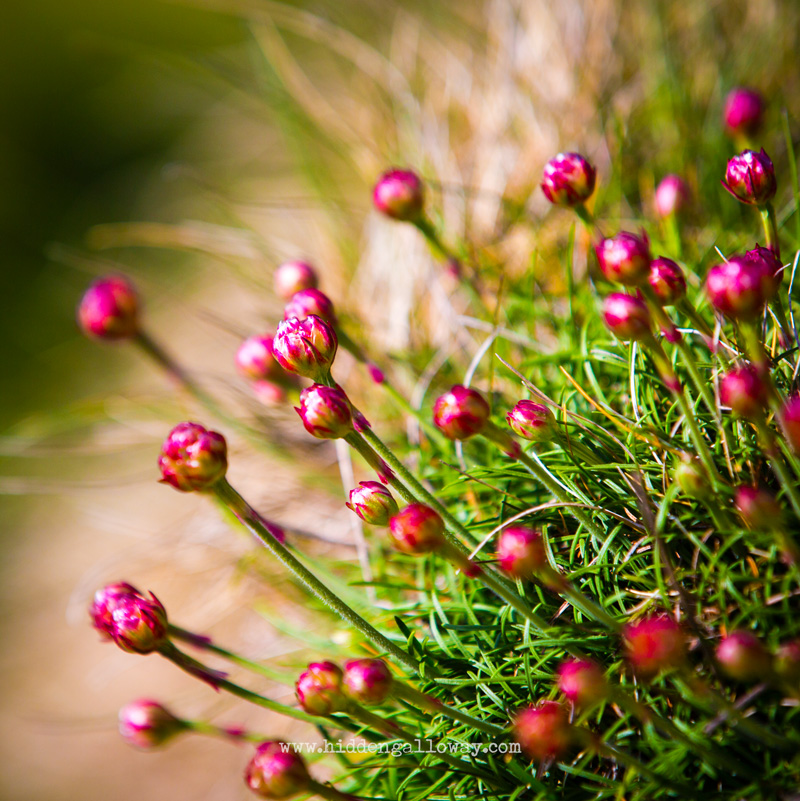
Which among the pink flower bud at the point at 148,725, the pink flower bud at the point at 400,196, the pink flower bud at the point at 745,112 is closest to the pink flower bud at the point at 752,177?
the pink flower bud at the point at 745,112

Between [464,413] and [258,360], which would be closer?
[464,413]

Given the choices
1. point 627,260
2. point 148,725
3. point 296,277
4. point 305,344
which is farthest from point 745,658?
point 296,277

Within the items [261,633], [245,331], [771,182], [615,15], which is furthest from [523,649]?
[615,15]

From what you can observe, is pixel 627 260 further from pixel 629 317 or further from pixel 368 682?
pixel 368 682

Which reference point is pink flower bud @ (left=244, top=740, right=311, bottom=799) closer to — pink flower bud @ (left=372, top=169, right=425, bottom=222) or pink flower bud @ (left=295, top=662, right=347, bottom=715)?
pink flower bud @ (left=295, top=662, right=347, bottom=715)

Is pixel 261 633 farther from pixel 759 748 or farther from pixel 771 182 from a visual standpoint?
pixel 771 182

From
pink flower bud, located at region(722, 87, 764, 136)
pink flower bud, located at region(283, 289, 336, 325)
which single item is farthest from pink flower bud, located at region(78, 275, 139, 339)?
pink flower bud, located at region(722, 87, 764, 136)
